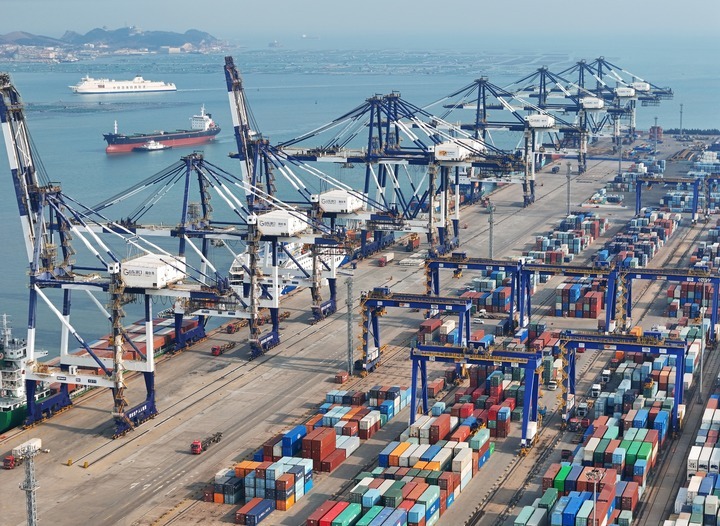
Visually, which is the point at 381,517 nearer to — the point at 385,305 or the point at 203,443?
the point at 203,443

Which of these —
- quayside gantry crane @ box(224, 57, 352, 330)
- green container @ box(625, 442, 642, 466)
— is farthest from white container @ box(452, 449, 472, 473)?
quayside gantry crane @ box(224, 57, 352, 330)

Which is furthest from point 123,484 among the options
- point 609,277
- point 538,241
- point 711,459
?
point 538,241

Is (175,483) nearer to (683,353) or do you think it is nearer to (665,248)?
(683,353)

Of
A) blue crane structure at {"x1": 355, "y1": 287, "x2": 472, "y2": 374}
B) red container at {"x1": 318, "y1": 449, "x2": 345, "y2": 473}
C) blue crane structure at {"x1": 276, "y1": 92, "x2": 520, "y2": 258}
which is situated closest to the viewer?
red container at {"x1": 318, "y1": 449, "x2": 345, "y2": 473}

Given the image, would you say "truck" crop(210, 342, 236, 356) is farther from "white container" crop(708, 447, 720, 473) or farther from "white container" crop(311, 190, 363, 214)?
"white container" crop(708, 447, 720, 473)

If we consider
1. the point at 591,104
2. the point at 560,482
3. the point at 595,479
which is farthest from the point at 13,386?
the point at 591,104

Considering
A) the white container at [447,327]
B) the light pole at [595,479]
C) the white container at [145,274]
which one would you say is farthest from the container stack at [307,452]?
the white container at [447,327]

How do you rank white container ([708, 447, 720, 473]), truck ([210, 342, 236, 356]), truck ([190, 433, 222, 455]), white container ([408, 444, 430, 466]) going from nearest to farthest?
1. white container ([708, 447, 720, 473])
2. white container ([408, 444, 430, 466])
3. truck ([190, 433, 222, 455])
4. truck ([210, 342, 236, 356])
